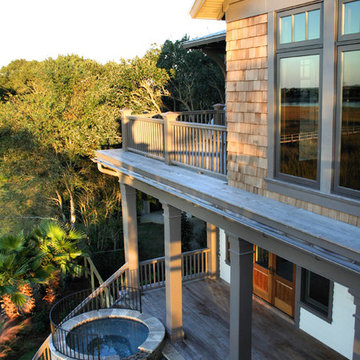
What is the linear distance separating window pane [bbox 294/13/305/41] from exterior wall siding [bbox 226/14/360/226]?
0.49 m

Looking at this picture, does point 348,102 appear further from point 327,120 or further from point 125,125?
point 125,125

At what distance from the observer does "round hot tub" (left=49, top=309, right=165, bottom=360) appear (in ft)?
28.2

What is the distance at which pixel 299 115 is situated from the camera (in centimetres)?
472

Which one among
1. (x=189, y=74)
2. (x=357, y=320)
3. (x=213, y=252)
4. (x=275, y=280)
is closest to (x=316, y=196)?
(x=357, y=320)

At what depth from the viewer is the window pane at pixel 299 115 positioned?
451 cm

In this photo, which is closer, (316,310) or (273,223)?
(273,223)

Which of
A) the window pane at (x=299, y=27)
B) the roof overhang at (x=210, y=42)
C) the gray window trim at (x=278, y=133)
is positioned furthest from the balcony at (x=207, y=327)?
the window pane at (x=299, y=27)

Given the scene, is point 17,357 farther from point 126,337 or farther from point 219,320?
point 219,320

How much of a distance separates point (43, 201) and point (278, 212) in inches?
505

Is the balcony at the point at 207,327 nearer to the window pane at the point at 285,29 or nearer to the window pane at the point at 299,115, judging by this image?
the window pane at the point at 299,115

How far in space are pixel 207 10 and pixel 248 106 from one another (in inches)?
63.6

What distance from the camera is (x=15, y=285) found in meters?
9.51

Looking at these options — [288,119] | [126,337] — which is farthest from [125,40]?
[288,119]

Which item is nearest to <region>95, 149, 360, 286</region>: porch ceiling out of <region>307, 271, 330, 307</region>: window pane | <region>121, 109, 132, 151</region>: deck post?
<region>121, 109, 132, 151</region>: deck post
